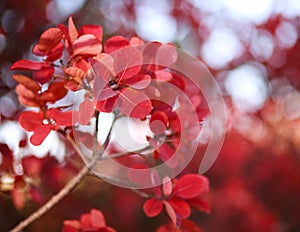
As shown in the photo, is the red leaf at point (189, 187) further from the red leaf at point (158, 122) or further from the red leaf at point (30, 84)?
the red leaf at point (30, 84)

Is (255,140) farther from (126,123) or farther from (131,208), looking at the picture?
(126,123)

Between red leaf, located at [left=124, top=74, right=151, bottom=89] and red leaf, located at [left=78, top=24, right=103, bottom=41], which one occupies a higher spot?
red leaf, located at [left=78, top=24, right=103, bottom=41]

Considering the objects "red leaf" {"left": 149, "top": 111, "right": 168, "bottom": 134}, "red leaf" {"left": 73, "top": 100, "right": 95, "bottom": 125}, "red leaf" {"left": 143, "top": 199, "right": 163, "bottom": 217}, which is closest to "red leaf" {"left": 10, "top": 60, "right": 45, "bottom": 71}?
"red leaf" {"left": 73, "top": 100, "right": 95, "bottom": 125}

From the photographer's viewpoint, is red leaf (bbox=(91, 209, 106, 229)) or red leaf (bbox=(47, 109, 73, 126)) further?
A: red leaf (bbox=(91, 209, 106, 229))

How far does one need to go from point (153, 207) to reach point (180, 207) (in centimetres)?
5

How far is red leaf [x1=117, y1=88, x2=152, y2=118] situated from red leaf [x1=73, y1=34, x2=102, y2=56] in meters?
0.09

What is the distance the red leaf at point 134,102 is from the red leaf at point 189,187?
0.23 m

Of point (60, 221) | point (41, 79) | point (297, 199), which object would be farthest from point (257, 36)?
point (41, 79)

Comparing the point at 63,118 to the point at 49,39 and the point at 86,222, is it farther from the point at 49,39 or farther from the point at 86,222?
the point at 86,222

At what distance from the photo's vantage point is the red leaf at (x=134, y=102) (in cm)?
73

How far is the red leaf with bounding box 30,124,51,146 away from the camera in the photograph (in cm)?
79

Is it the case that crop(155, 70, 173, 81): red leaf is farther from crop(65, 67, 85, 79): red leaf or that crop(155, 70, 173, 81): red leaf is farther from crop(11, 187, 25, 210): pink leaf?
crop(11, 187, 25, 210): pink leaf

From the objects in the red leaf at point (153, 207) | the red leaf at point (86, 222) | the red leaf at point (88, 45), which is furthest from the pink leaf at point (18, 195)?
the red leaf at point (88, 45)

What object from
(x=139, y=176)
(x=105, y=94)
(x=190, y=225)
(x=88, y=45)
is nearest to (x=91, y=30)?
(x=88, y=45)
